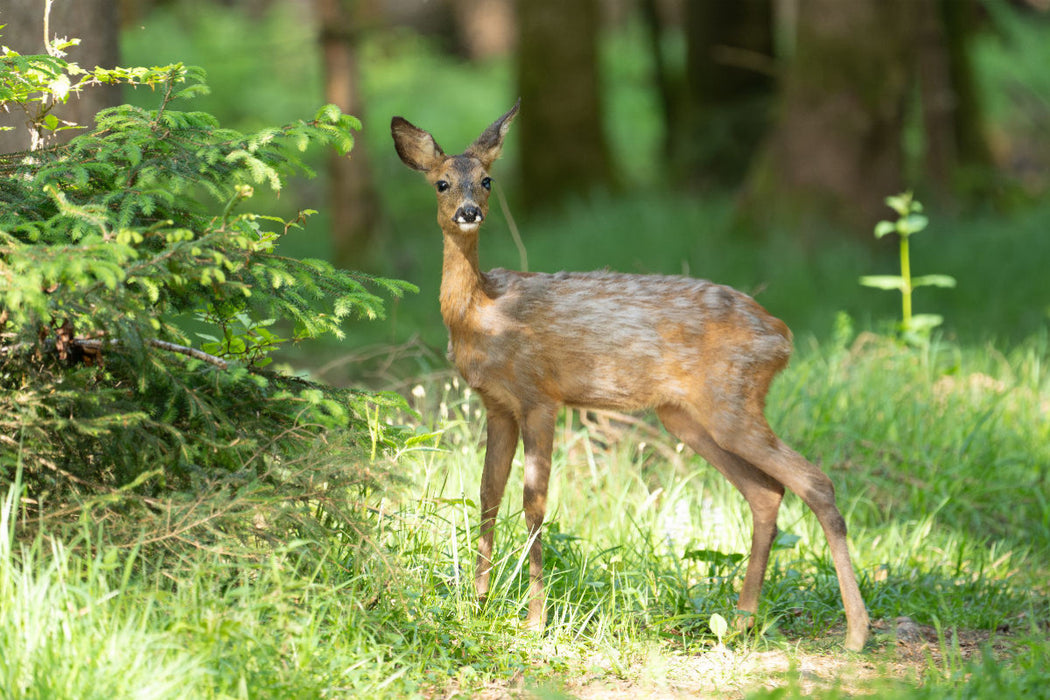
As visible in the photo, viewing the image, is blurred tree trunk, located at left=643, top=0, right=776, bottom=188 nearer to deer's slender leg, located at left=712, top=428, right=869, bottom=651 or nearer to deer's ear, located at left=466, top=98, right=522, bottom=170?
deer's ear, located at left=466, top=98, right=522, bottom=170

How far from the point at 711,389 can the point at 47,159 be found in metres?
2.66

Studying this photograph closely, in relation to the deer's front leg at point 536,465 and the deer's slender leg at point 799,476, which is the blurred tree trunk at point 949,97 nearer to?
the deer's slender leg at point 799,476

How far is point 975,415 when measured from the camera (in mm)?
7137

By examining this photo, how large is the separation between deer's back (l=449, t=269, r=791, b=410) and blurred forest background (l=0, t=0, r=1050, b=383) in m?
1.16

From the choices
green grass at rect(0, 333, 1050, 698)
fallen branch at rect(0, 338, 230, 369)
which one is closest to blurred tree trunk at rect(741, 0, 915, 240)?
green grass at rect(0, 333, 1050, 698)

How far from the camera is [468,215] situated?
15.6 feet

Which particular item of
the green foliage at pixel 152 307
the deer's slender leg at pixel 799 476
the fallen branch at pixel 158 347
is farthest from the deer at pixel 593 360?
the fallen branch at pixel 158 347

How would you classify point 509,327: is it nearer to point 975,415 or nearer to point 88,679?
point 88,679

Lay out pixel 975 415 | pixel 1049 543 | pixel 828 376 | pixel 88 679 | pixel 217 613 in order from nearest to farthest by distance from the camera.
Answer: pixel 88 679 → pixel 217 613 → pixel 1049 543 → pixel 975 415 → pixel 828 376

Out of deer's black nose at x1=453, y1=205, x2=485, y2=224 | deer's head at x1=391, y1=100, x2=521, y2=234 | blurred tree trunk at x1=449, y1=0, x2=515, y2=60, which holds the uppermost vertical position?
blurred tree trunk at x1=449, y1=0, x2=515, y2=60

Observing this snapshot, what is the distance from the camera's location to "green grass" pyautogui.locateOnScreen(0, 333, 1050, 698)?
3.64 m

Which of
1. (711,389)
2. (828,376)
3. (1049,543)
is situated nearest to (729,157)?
(828,376)

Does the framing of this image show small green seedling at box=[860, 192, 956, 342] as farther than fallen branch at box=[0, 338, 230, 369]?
Yes

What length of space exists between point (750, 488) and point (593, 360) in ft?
2.88
